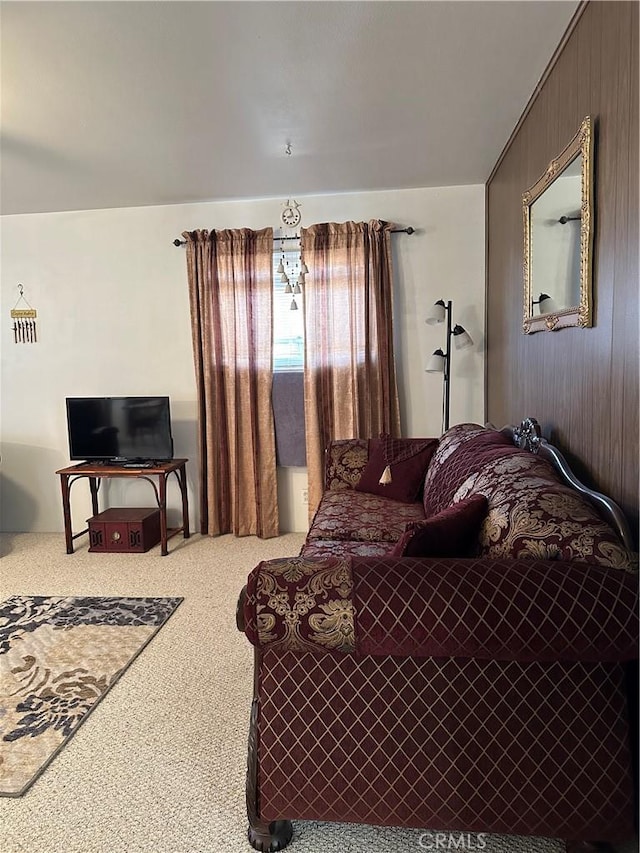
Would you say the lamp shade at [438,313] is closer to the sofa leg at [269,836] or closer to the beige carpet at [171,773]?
the beige carpet at [171,773]

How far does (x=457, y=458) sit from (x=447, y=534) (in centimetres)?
103

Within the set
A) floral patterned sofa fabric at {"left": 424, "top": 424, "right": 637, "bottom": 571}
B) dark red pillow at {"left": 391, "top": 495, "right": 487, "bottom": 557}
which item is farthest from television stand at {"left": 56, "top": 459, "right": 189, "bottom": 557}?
dark red pillow at {"left": 391, "top": 495, "right": 487, "bottom": 557}

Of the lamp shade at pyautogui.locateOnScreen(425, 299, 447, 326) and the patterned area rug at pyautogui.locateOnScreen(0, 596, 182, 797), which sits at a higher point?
the lamp shade at pyautogui.locateOnScreen(425, 299, 447, 326)

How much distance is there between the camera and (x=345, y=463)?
135 inches

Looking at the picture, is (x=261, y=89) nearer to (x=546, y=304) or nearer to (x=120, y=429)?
(x=546, y=304)

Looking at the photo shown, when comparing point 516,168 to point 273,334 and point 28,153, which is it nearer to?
point 273,334

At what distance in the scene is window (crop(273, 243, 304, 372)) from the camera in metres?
4.11

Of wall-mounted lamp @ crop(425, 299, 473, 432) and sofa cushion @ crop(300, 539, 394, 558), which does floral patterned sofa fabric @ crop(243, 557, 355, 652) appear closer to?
sofa cushion @ crop(300, 539, 394, 558)

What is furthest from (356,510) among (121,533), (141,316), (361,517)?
(141,316)

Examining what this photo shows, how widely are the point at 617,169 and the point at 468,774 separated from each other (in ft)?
5.62

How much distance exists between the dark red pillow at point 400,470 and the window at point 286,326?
116 cm

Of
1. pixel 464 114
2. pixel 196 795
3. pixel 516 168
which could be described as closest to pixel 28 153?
pixel 464 114

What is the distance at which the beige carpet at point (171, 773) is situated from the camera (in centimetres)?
154

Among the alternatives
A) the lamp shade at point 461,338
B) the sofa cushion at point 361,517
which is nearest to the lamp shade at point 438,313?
the lamp shade at point 461,338
